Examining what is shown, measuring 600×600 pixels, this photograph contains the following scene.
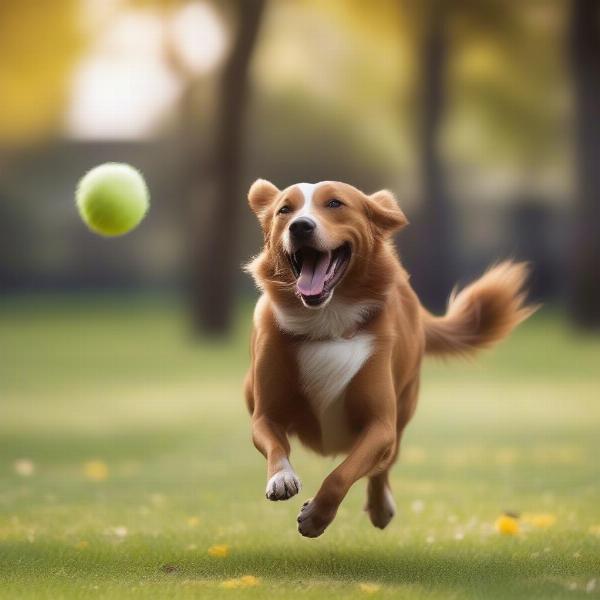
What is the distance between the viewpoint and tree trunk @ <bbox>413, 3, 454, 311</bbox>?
27.2m

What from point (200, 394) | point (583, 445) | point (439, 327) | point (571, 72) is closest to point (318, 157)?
point (571, 72)

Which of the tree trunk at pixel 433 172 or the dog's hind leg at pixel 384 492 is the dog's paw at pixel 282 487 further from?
the tree trunk at pixel 433 172

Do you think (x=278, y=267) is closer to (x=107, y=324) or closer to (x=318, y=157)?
(x=107, y=324)

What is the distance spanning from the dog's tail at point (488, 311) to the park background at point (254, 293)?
992 mm

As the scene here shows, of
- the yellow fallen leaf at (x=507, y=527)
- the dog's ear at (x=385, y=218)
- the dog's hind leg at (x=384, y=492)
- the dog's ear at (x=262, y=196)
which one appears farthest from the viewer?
the yellow fallen leaf at (x=507, y=527)

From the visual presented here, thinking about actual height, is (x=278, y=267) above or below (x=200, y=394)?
above

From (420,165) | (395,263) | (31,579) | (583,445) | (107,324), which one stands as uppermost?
(395,263)

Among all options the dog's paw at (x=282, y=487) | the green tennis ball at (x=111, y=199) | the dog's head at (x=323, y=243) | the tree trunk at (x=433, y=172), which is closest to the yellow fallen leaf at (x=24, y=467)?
the green tennis ball at (x=111, y=199)

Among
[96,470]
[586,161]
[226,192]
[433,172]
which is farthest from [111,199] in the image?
[433,172]

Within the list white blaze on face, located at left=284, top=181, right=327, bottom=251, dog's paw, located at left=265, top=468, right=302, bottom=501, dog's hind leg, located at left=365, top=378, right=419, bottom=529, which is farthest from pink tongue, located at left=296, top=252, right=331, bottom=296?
dog's hind leg, located at left=365, top=378, right=419, bottom=529

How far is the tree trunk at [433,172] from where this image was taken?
27.2 metres

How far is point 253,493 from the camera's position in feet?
26.4

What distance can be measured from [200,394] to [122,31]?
14282mm

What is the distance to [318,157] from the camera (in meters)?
35.2
